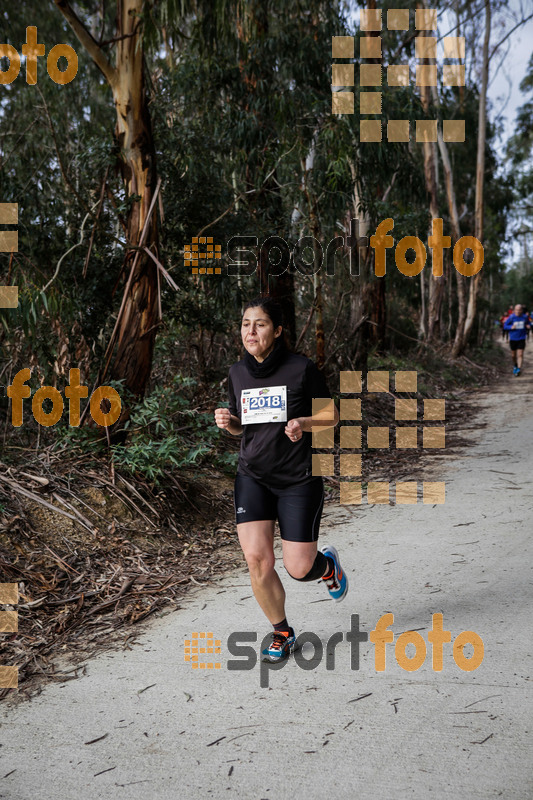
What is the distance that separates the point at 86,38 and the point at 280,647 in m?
5.41

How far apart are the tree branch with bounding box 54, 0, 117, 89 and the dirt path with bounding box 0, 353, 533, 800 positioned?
4660mm

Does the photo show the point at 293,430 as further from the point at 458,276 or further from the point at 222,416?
the point at 458,276

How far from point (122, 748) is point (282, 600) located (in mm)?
1099

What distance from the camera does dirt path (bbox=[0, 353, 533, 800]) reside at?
2787 millimetres

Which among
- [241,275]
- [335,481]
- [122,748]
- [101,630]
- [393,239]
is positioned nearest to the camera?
[122,748]

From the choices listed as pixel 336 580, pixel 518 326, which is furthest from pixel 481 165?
pixel 336 580

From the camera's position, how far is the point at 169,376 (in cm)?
945

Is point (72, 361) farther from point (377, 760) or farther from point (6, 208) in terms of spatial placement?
point (377, 760)

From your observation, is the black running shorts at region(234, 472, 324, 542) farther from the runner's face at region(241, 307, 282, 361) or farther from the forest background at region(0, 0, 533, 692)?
the forest background at region(0, 0, 533, 692)

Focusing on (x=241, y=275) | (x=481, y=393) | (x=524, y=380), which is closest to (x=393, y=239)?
(x=481, y=393)

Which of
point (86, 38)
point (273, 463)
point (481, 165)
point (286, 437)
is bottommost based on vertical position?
point (273, 463)

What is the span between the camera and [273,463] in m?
3.78

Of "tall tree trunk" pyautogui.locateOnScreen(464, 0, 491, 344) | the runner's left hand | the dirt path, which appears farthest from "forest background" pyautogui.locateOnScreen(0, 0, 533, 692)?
"tall tree trunk" pyautogui.locateOnScreen(464, 0, 491, 344)

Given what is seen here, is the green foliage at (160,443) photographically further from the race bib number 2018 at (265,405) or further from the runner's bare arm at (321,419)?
the runner's bare arm at (321,419)
